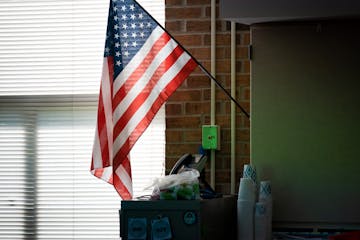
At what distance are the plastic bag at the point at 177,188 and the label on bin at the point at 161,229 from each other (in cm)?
8

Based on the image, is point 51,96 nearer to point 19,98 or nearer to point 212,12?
point 19,98

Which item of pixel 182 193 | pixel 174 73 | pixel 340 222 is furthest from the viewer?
pixel 174 73

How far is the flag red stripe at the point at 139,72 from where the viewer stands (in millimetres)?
2615

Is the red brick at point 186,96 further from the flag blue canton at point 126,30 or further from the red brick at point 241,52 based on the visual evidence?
the flag blue canton at point 126,30

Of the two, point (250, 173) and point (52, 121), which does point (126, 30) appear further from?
point (250, 173)

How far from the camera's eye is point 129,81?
2.63 metres

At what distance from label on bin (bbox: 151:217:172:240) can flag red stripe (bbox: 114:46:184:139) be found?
2.10 ft

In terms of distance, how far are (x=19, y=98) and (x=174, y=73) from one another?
92 centimetres

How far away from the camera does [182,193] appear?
82.4 inches

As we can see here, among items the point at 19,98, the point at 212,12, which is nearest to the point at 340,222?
the point at 212,12

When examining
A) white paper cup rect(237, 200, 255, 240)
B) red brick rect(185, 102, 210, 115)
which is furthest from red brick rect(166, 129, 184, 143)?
white paper cup rect(237, 200, 255, 240)

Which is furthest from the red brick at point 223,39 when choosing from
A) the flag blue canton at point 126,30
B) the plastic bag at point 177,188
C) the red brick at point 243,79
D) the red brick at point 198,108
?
the plastic bag at point 177,188

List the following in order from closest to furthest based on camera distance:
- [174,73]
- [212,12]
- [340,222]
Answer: [340,222], [174,73], [212,12]

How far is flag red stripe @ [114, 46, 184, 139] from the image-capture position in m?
2.61
